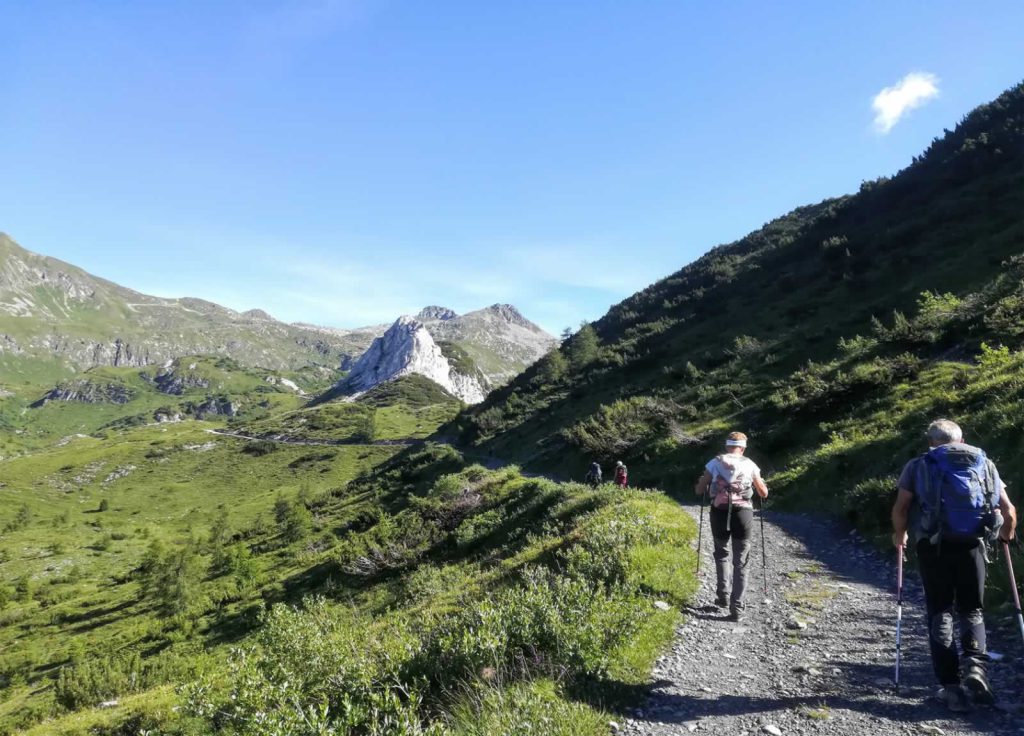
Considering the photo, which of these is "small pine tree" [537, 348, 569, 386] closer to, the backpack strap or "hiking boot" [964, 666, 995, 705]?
the backpack strap

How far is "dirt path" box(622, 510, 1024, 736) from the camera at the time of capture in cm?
564

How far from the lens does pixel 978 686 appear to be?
5594 millimetres

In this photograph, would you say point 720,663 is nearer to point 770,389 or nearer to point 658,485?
point 658,485

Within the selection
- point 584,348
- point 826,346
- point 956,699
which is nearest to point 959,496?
point 956,699

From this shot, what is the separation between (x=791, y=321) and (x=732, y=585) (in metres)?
48.6

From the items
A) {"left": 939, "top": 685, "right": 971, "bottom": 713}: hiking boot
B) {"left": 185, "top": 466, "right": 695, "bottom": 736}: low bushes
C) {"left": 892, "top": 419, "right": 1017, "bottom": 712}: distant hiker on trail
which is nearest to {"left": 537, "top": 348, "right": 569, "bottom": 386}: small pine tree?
{"left": 185, "top": 466, "right": 695, "bottom": 736}: low bushes

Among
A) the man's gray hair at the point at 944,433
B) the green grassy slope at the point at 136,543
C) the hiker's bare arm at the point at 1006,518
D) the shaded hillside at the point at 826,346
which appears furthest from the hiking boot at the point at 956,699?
the green grassy slope at the point at 136,543

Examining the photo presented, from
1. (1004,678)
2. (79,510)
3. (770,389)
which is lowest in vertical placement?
(79,510)

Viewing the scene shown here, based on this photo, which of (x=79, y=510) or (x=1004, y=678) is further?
(x=79, y=510)

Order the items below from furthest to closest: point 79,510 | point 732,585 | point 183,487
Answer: point 183,487, point 79,510, point 732,585

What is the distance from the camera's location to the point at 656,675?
6.91 m

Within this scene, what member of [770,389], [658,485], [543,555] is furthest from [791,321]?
[543,555]

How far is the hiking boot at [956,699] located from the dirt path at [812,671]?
0.09 m

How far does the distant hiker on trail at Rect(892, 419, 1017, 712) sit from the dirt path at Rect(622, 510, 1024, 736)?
0.48 m
